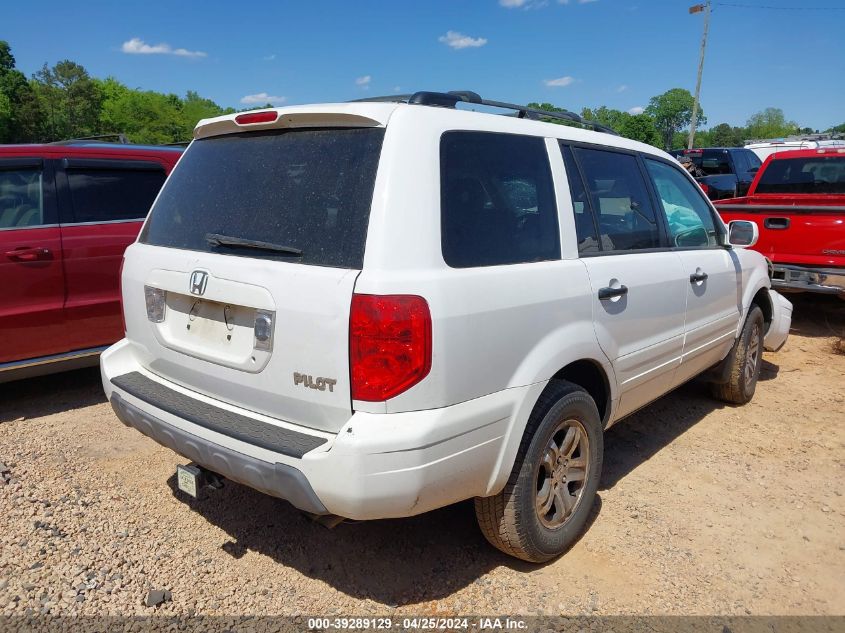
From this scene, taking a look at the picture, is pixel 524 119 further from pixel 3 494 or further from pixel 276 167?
pixel 3 494

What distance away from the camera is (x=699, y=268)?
3951mm

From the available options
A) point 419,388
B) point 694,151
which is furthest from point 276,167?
point 694,151

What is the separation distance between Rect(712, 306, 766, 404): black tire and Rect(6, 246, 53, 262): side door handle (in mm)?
5036

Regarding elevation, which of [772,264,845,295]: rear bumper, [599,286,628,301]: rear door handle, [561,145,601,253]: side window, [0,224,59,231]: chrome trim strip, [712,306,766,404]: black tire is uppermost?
[561,145,601,253]: side window

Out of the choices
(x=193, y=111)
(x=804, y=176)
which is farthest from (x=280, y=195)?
(x=193, y=111)

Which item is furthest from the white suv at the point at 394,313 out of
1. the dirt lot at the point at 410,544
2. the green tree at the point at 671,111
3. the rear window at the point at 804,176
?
the green tree at the point at 671,111

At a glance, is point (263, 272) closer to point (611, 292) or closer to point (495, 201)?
point (495, 201)

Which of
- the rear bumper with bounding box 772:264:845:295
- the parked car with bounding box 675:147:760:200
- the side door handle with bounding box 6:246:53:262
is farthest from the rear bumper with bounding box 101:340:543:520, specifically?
the parked car with bounding box 675:147:760:200

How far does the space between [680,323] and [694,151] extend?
13.9 meters

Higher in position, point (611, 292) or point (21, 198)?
point (21, 198)

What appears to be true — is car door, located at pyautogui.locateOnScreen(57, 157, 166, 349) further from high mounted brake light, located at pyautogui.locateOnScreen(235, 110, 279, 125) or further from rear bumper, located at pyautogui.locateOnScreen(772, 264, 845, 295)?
rear bumper, located at pyautogui.locateOnScreen(772, 264, 845, 295)

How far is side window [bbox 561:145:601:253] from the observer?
3029mm

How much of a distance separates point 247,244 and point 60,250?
2.81 m

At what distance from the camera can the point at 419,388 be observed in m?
2.18
